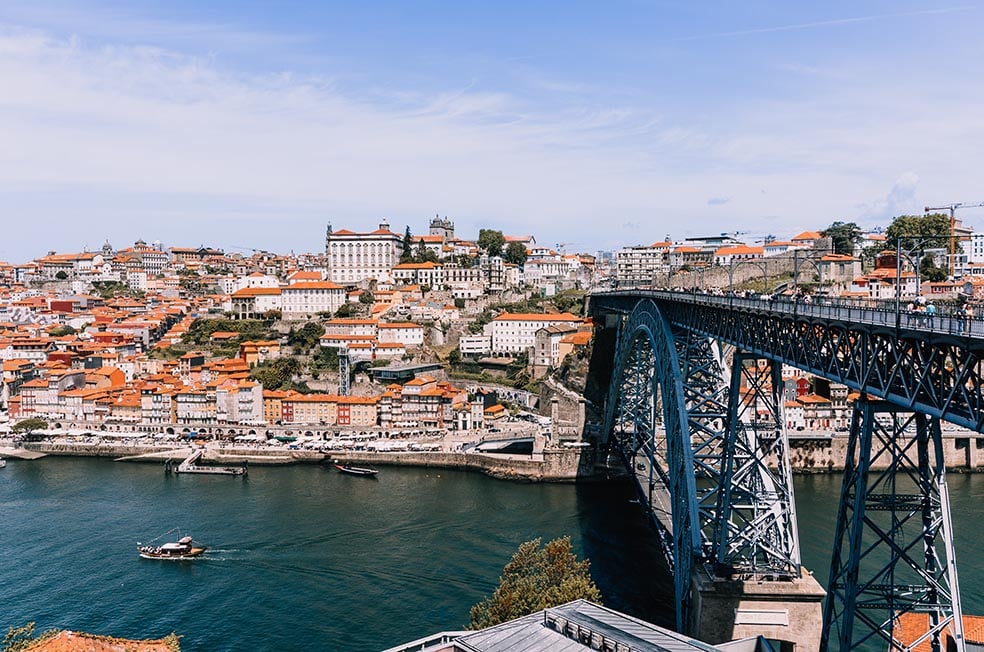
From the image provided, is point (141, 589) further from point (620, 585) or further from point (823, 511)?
point (823, 511)

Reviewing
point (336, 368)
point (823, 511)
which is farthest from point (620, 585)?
point (336, 368)

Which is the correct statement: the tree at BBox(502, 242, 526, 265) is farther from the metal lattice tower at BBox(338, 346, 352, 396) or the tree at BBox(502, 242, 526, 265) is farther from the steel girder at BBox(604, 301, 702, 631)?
the steel girder at BBox(604, 301, 702, 631)

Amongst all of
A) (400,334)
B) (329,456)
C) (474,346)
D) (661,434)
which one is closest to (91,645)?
(661,434)

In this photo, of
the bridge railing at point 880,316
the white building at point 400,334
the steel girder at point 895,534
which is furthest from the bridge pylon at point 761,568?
the white building at point 400,334

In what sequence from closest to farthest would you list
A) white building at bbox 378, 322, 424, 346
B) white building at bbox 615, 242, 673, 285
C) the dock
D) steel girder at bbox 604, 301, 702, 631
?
1. steel girder at bbox 604, 301, 702, 631
2. the dock
3. white building at bbox 378, 322, 424, 346
4. white building at bbox 615, 242, 673, 285

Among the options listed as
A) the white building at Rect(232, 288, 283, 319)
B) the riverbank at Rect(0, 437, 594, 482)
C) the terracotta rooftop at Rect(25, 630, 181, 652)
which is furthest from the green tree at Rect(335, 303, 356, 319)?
the terracotta rooftop at Rect(25, 630, 181, 652)
